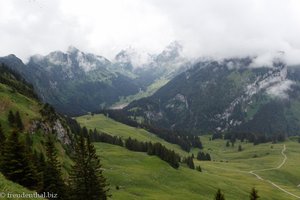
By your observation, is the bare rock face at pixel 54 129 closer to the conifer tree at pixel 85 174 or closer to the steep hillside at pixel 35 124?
the steep hillside at pixel 35 124

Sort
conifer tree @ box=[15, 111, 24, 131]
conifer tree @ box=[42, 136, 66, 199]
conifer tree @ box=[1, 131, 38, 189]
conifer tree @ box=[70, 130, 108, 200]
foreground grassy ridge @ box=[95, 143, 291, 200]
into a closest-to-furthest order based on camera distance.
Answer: conifer tree @ box=[1, 131, 38, 189]
conifer tree @ box=[42, 136, 66, 199]
conifer tree @ box=[70, 130, 108, 200]
conifer tree @ box=[15, 111, 24, 131]
foreground grassy ridge @ box=[95, 143, 291, 200]

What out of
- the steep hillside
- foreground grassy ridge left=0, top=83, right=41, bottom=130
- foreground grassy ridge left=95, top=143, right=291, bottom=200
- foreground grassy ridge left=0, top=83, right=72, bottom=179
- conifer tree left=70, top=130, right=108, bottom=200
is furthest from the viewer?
foreground grassy ridge left=95, top=143, right=291, bottom=200

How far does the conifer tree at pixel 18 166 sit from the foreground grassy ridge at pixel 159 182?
6236cm

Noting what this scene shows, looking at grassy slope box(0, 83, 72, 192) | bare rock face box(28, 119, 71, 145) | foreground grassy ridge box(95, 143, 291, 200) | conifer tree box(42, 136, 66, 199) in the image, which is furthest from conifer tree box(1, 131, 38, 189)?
bare rock face box(28, 119, 71, 145)

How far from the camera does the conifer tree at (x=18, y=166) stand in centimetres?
4794

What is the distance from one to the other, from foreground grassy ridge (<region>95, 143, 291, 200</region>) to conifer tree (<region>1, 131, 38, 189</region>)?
205 ft

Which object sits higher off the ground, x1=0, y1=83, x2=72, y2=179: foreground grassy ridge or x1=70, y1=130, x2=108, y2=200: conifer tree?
x1=0, y1=83, x2=72, y2=179: foreground grassy ridge

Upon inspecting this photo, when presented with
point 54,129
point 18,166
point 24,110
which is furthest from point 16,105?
point 18,166

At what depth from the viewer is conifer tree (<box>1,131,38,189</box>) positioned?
47938 mm

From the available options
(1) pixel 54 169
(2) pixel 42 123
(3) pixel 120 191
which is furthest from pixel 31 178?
(2) pixel 42 123

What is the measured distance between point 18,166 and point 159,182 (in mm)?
101295

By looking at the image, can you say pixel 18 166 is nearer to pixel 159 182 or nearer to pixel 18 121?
pixel 18 121

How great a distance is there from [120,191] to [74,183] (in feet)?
188

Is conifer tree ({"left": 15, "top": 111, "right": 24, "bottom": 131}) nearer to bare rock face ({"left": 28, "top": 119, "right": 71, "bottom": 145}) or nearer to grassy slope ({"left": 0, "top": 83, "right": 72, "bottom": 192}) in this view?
grassy slope ({"left": 0, "top": 83, "right": 72, "bottom": 192})
